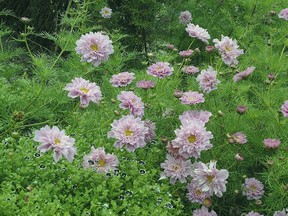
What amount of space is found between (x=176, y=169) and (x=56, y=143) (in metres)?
0.58

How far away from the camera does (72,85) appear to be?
2.30m

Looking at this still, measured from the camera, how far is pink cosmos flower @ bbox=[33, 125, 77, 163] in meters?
2.04

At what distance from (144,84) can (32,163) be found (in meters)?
0.68

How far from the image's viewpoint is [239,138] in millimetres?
2438

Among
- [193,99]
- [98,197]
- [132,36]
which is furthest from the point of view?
[132,36]

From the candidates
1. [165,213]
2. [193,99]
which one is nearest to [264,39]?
[193,99]

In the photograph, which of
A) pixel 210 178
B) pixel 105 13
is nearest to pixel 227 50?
pixel 210 178

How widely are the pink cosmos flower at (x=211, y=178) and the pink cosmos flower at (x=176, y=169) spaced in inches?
2.5

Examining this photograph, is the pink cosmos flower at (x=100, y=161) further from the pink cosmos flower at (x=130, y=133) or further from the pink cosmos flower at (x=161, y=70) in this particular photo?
the pink cosmos flower at (x=161, y=70)

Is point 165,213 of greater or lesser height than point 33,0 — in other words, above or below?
above

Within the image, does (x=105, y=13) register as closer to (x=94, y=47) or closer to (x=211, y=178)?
(x=94, y=47)

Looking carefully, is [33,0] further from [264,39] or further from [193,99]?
[193,99]

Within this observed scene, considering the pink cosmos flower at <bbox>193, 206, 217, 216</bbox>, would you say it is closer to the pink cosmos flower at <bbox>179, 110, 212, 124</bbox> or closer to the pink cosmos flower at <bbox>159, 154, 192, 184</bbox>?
the pink cosmos flower at <bbox>159, 154, 192, 184</bbox>

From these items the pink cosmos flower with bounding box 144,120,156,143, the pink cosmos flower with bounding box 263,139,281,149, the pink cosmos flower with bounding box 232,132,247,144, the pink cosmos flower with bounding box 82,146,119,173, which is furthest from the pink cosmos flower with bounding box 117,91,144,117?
the pink cosmos flower with bounding box 263,139,281,149
